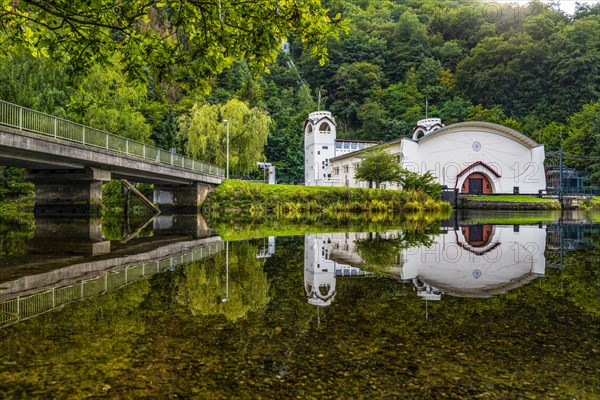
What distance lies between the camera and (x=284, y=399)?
2.13 m

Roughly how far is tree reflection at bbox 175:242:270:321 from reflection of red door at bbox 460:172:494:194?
1634 inches

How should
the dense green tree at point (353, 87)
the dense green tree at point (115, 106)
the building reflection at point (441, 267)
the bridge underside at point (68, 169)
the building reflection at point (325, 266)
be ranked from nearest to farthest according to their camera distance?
the building reflection at point (325, 266), the building reflection at point (441, 267), the bridge underside at point (68, 169), the dense green tree at point (115, 106), the dense green tree at point (353, 87)

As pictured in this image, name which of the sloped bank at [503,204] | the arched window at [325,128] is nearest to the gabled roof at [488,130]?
the sloped bank at [503,204]

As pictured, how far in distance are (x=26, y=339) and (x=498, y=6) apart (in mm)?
110184

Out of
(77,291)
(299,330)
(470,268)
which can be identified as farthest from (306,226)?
(299,330)

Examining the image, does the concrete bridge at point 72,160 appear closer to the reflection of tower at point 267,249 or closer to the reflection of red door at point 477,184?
the reflection of tower at point 267,249

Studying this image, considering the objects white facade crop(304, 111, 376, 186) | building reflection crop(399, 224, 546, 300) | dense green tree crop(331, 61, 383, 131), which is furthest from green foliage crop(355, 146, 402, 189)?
dense green tree crop(331, 61, 383, 131)

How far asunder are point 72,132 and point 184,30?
13.5 metres

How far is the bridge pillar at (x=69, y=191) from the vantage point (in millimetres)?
20266

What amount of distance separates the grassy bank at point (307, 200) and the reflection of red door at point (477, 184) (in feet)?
47.7

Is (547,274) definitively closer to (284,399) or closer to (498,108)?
(284,399)

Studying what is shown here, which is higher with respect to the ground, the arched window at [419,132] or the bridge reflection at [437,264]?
the arched window at [419,132]

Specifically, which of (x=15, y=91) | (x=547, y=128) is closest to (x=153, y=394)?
(x=15, y=91)

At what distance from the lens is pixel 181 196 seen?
30781 millimetres
